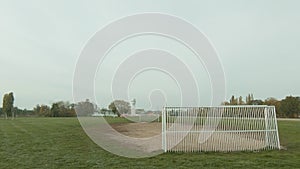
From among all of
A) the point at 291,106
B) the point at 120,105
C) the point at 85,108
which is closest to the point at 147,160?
the point at 85,108

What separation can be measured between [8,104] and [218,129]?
54976mm

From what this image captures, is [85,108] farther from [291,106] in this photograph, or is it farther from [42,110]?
[42,110]

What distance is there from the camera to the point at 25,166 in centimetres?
838

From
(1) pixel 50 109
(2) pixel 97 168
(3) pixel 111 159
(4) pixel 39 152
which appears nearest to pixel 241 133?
(3) pixel 111 159

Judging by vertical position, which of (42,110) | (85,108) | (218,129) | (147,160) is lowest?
(147,160)

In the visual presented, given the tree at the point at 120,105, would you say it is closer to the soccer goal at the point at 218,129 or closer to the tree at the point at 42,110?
the soccer goal at the point at 218,129

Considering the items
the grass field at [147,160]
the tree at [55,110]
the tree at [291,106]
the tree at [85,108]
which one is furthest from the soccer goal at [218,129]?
the tree at [55,110]

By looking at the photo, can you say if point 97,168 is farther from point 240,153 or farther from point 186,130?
point 240,153

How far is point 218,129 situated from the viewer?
37.0ft

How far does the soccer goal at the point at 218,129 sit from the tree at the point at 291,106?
48590mm

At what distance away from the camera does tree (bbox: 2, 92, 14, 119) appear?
56.8m

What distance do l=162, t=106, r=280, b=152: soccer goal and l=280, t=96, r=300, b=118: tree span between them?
4859 cm

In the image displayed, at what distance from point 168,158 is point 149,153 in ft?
4.19

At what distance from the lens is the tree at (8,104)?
56.8 metres
